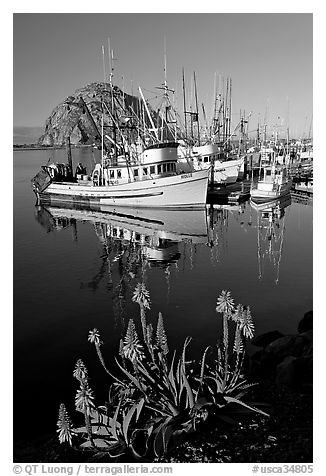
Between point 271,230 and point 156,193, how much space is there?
12831mm

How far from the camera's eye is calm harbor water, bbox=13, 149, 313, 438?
1030 centimetres

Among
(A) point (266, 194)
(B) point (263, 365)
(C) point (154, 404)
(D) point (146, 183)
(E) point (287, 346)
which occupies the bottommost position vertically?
(B) point (263, 365)

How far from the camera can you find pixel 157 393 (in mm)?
7543

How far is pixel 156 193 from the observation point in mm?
35562

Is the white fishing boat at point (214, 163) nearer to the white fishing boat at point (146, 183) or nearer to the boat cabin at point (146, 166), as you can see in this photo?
the boat cabin at point (146, 166)

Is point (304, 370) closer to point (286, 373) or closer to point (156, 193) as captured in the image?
Result: point (286, 373)

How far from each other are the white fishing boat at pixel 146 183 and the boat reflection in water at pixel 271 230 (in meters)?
6.00

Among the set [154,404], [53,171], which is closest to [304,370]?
[154,404]

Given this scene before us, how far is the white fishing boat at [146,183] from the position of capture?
34.7m

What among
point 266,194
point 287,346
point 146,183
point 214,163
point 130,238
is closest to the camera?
point 287,346

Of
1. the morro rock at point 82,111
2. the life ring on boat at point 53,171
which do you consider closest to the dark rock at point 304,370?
the morro rock at point 82,111

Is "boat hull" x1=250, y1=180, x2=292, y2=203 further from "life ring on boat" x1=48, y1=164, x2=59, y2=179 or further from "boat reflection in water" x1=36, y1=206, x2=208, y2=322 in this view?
"life ring on boat" x1=48, y1=164, x2=59, y2=179

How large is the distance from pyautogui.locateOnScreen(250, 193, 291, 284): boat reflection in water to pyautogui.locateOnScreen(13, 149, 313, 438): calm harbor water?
0.07 metres
